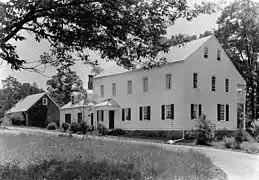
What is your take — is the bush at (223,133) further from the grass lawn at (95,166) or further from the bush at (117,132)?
the grass lawn at (95,166)

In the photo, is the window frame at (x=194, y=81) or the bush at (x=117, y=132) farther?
the bush at (x=117, y=132)

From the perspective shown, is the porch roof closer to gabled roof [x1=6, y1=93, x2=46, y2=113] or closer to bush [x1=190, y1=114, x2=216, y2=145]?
gabled roof [x1=6, y1=93, x2=46, y2=113]

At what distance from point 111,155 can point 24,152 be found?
2.92 meters

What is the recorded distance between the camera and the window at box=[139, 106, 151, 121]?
31.2 meters

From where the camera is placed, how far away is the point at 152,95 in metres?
30.9

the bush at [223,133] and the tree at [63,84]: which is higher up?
the tree at [63,84]

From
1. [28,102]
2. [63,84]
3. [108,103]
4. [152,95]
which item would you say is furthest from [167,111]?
[28,102]

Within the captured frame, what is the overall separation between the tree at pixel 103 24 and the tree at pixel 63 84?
1.26 meters

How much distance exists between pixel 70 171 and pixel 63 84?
8.01 m

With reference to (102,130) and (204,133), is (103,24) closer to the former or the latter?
(204,133)

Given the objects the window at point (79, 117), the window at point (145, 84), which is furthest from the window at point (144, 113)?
the window at point (79, 117)

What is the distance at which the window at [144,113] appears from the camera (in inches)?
1228

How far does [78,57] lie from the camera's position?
10.3 m

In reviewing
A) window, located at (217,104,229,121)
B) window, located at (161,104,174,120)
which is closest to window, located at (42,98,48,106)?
window, located at (161,104,174,120)
